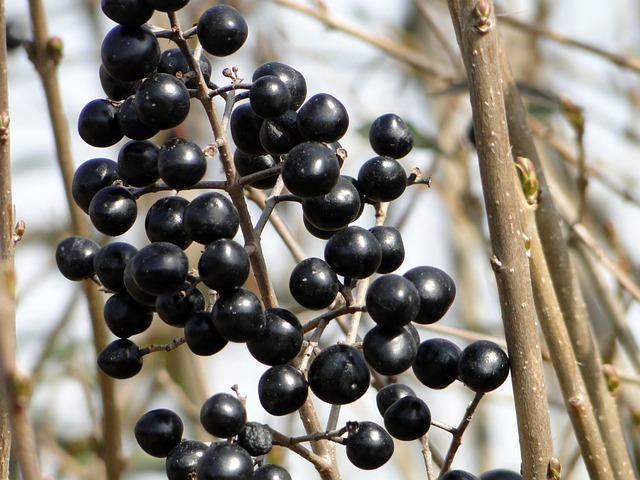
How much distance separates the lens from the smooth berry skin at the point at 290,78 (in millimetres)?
966

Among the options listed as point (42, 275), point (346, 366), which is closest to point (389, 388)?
point (346, 366)

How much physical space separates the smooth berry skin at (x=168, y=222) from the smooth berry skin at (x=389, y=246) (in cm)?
20

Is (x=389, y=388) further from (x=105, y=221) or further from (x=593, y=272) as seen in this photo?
(x=593, y=272)

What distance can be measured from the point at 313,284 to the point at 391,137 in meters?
0.21

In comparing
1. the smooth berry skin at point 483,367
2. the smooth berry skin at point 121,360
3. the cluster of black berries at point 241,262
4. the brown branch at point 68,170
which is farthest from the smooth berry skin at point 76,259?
the brown branch at point 68,170

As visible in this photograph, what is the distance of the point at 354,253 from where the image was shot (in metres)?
0.91

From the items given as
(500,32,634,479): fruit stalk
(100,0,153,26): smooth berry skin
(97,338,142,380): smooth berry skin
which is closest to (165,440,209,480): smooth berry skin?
(97,338,142,380): smooth berry skin

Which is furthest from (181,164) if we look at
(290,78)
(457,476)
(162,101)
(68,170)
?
(68,170)

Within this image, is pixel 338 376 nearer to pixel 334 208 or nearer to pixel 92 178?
pixel 334 208

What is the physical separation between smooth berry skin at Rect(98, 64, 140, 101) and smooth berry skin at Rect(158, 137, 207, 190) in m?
0.11

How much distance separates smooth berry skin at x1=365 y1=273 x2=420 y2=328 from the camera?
2.92 feet

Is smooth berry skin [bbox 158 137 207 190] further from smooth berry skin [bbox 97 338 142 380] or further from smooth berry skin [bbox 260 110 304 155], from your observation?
smooth berry skin [bbox 97 338 142 380]

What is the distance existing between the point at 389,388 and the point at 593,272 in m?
0.94

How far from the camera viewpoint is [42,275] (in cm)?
248
